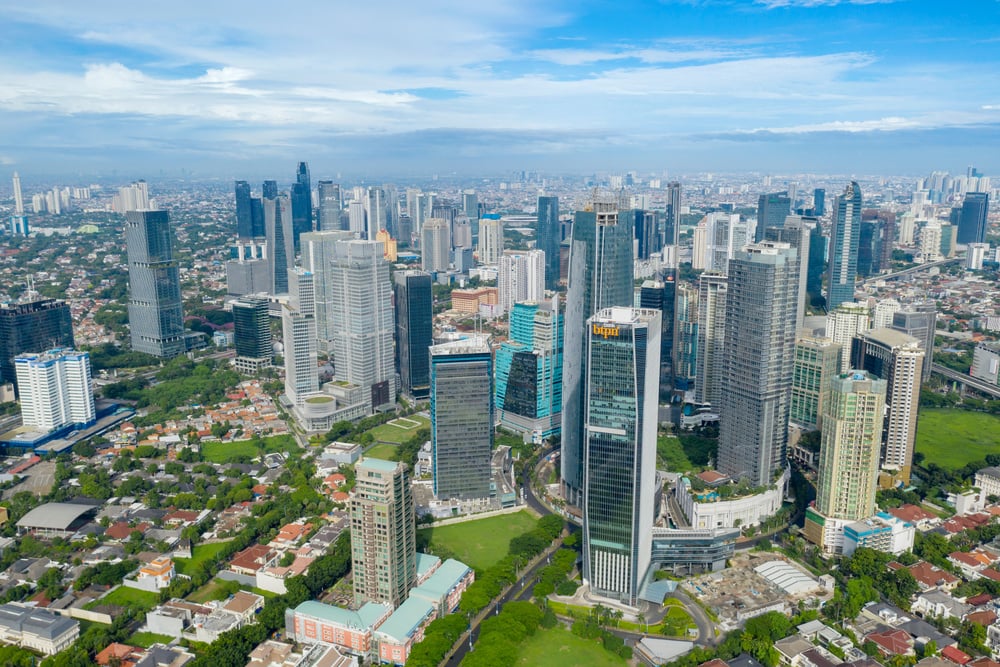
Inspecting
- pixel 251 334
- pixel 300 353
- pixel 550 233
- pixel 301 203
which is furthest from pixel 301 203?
pixel 300 353

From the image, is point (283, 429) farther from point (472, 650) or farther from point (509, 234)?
Answer: point (509, 234)

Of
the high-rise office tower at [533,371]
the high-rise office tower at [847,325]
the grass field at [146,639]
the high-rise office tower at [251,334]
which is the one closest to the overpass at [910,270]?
the high-rise office tower at [847,325]

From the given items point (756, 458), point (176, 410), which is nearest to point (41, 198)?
point (176, 410)

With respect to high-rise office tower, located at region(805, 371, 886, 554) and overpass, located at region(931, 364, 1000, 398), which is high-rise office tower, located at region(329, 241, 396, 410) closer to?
high-rise office tower, located at region(805, 371, 886, 554)

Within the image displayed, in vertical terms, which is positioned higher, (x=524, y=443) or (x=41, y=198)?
(x=41, y=198)

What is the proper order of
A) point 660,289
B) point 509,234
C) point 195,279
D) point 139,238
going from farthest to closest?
point 509,234 < point 195,279 < point 139,238 < point 660,289

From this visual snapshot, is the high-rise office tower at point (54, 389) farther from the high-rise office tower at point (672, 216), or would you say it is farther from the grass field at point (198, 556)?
the high-rise office tower at point (672, 216)

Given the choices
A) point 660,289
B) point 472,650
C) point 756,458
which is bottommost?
point 472,650

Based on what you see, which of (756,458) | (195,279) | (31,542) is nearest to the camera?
(31,542)
